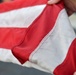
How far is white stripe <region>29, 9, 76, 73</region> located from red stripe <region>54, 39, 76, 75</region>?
0.04 feet

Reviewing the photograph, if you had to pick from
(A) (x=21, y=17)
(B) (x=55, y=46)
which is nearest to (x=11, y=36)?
(A) (x=21, y=17)

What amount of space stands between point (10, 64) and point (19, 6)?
269 millimetres

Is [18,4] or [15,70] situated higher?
[18,4]

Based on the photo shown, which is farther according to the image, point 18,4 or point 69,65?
point 18,4

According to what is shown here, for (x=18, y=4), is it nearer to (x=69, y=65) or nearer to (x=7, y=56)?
(x=7, y=56)

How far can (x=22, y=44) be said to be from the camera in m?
0.86

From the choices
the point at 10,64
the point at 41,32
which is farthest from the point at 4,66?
the point at 41,32

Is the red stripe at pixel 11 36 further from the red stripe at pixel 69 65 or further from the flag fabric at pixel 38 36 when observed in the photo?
the red stripe at pixel 69 65

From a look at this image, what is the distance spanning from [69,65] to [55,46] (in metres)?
0.09

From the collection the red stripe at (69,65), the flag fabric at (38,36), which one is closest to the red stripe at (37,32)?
the flag fabric at (38,36)

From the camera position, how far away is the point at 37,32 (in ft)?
2.85

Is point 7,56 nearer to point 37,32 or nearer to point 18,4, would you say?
point 37,32

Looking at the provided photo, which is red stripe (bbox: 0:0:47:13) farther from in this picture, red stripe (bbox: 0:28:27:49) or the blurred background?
the blurred background

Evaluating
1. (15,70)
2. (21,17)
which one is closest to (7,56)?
(15,70)
